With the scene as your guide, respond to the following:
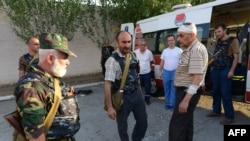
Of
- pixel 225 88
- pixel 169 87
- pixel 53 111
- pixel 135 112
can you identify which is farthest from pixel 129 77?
pixel 169 87

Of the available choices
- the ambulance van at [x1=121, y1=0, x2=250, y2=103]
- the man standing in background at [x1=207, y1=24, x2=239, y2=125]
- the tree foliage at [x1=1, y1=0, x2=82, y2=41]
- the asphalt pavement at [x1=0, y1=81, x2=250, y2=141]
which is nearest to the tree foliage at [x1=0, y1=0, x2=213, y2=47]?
the tree foliage at [x1=1, y1=0, x2=82, y2=41]

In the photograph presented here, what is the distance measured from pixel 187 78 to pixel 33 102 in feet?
6.75

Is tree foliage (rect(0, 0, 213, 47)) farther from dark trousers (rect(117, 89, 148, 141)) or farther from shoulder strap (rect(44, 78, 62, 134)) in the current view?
shoulder strap (rect(44, 78, 62, 134))

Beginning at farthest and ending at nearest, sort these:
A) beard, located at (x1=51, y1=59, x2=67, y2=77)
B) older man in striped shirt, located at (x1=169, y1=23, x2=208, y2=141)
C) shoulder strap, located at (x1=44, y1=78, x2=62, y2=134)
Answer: older man in striped shirt, located at (x1=169, y1=23, x2=208, y2=141) → beard, located at (x1=51, y1=59, x2=67, y2=77) → shoulder strap, located at (x1=44, y1=78, x2=62, y2=134)

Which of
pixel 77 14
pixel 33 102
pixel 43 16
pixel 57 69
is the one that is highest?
pixel 77 14

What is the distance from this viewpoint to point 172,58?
19.8ft

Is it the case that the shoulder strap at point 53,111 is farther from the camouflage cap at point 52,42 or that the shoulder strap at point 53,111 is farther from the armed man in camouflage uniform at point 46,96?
the camouflage cap at point 52,42

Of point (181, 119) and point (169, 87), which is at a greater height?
point (181, 119)

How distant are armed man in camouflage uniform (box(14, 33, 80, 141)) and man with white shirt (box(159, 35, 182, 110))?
417 cm

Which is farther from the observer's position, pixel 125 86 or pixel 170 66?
pixel 170 66

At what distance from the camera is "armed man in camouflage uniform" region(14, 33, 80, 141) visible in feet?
5.83

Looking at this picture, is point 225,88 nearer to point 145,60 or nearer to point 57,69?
point 145,60

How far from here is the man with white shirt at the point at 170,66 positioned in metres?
6.03

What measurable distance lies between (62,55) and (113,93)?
63.3 inches
